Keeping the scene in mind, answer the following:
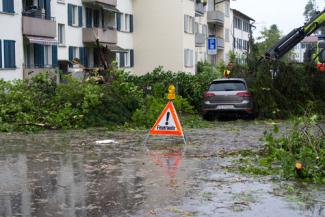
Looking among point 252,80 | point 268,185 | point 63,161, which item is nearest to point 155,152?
point 63,161

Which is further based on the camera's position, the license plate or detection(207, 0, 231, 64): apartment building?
detection(207, 0, 231, 64): apartment building

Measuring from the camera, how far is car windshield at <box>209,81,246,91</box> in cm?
2308

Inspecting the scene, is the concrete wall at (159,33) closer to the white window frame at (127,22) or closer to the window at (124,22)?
the window at (124,22)

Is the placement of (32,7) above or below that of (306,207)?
above

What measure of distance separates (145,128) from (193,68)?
130 feet

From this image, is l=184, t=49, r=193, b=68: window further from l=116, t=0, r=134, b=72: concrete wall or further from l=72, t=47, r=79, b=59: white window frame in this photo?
l=72, t=47, r=79, b=59: white window frame

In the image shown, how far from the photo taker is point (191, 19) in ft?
187

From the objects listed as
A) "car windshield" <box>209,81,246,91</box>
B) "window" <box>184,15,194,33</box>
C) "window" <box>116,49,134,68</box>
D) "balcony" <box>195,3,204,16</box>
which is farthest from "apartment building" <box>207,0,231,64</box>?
"car windshield" <box>209,81,246,91</box>

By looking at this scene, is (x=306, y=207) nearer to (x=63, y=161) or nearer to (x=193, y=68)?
(x=63, y=161)

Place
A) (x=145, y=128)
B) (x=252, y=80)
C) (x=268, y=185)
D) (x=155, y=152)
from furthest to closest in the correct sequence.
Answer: (x=252, y=80) < (x=145, y=128) < (x=155, y=152) < (x=268, y=185)

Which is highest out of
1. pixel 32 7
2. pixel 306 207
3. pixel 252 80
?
pixel 32 7

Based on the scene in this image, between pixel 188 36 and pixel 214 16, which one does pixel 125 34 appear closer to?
pixel 188 36

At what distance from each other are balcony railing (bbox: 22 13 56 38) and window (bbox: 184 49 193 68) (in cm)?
1794

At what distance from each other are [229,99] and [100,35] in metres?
25.8
